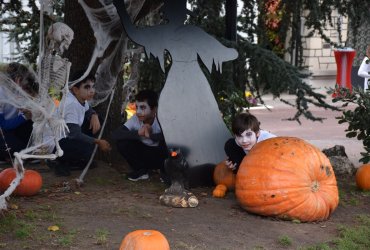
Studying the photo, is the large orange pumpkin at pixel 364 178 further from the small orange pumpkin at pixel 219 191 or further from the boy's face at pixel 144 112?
the boy's face at pixel 144 112

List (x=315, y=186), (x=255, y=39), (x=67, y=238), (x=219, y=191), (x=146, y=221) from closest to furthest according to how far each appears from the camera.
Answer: (x=67, y=238), (x=146, y=221), (x=315, y=186), (x=219, y=191), (x=255, y=39)

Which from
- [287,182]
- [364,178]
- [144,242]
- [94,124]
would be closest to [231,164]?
[287,182]

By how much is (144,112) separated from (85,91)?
705 mm

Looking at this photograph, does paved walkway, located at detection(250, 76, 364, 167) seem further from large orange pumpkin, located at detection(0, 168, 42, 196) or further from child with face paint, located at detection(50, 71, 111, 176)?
large orange pumpkin, located at detection(0, 168, 42, 196)

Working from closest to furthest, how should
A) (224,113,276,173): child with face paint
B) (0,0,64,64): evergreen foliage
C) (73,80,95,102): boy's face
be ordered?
1. (224,113,276,173): child with face paint
2. (73,80,95,102): boy's face
3. (0,0,64,64): evergreen foliage

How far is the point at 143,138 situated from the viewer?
6.89m

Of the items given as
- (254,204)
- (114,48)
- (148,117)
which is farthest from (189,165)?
(114,48)

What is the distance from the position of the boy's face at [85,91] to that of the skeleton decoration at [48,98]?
3.40ft

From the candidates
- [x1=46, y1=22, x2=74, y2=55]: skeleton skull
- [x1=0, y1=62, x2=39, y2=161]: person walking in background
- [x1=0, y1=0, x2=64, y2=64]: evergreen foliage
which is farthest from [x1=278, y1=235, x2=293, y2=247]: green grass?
[x1=0, y1=0, x2=64, y2=64]: evergreen foliage

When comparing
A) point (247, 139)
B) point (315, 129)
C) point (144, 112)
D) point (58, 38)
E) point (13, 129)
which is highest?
point (58, 38)

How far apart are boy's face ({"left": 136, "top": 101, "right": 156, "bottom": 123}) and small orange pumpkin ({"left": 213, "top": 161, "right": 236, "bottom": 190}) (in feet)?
3.02

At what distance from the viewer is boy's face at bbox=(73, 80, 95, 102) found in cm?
698

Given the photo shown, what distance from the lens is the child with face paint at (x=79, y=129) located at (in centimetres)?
678

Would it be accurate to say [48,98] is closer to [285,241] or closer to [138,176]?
[138,176]
